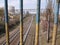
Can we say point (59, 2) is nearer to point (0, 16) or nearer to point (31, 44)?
point (31, 44)

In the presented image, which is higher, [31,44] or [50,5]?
[50,5]

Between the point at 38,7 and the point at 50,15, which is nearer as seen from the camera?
the point at 38,7

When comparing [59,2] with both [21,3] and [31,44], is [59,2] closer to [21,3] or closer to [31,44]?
[21,3]

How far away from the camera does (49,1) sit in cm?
2347

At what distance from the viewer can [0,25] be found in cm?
3291

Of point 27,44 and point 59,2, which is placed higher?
point 59,2

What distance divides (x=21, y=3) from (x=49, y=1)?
18.3 m

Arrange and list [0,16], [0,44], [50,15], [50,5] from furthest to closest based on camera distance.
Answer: [0,16]
[50,5]
[50,15]
[0,44]

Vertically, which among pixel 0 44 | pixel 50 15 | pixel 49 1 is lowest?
pixel 0 44

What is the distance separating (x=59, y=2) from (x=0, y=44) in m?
15.7

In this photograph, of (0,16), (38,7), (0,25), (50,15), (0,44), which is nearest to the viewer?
(38,7)

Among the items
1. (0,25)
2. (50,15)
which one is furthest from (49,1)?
(0,25)

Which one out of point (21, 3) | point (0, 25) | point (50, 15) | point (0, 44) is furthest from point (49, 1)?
point (21, 3)

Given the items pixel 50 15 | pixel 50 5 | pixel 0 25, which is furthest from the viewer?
pixel 0 25
